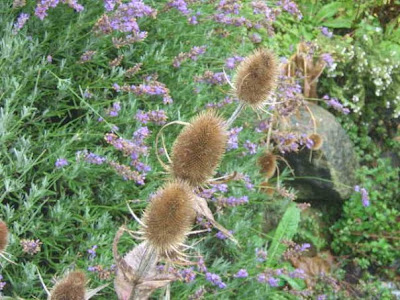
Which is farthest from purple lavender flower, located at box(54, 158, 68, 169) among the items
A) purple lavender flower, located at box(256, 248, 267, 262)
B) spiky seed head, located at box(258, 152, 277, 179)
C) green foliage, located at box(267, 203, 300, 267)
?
spiky seed head, located at box(258, 152, 277, 179)

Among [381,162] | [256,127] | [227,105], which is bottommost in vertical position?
[381,162]

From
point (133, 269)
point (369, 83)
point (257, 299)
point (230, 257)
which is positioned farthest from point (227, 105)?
point (369, 83)

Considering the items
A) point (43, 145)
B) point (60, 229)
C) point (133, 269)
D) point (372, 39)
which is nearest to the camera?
point (133, 269)

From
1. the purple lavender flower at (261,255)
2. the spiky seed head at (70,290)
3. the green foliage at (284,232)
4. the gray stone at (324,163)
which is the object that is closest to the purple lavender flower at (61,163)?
the spiky seed head at (70,290)

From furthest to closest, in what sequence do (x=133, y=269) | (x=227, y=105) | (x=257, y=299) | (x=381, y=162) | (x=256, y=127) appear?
1. (x=381, y=162)
2. (x=256, y=127)
3. (x=227, y=105)
4. (x=257, y=299)
5. (x=133, y=269)

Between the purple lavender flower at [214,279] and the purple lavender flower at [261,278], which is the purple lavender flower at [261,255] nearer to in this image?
the purple lavender flower at [261,278]

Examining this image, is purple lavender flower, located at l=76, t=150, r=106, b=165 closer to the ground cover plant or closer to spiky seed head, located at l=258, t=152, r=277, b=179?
the ground cover plant

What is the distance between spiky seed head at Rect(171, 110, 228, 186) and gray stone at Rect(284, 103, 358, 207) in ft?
8.88

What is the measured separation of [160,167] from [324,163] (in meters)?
1.90

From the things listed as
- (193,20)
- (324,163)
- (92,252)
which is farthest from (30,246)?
(324,163)

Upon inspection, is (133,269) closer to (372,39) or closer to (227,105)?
(227,105)

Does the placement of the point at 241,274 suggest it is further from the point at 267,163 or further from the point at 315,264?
the point at 315,264

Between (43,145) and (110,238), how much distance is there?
0.52 m

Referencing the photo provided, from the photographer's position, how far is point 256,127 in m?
4.07
